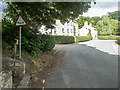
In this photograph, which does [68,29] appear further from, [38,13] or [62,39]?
[38,13]

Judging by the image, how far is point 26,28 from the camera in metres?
4.55

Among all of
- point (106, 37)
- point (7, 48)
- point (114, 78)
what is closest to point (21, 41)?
point (7, 48)

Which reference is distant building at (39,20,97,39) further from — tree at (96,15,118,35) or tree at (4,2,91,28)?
tree at (4,2,91,28)

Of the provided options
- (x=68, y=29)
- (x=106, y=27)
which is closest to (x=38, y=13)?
(x=68, y=29)

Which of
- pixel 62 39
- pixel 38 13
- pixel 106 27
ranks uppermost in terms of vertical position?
pixel 106 27

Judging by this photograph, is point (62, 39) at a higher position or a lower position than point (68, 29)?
lower

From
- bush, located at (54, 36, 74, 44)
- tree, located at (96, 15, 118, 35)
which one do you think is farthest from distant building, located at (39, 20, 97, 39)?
tree, located at (96, 15, 118, 35)

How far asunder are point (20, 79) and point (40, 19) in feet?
13.2

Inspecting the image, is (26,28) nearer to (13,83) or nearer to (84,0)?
(13,83)

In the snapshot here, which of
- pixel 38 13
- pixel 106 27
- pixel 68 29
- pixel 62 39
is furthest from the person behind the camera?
pixel 106 27

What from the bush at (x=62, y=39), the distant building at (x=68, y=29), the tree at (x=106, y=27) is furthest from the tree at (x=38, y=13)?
the tree at (x=106, y=27)

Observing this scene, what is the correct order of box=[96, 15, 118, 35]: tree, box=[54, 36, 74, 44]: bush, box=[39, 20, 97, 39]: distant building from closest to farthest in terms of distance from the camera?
box=[54, 36, 74, 44]: bush < box=[39, 20, 97, 39]: distant building < box=[96, 15, 118, 35]: tree

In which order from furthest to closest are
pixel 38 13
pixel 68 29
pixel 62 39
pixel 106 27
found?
pixel 106 27
pixel 68 29
pixel 62 39
pixel 38 13

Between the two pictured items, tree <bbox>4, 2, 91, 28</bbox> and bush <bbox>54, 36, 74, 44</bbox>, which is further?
bush <bbox>54, 36, 74, 44</bbox>
